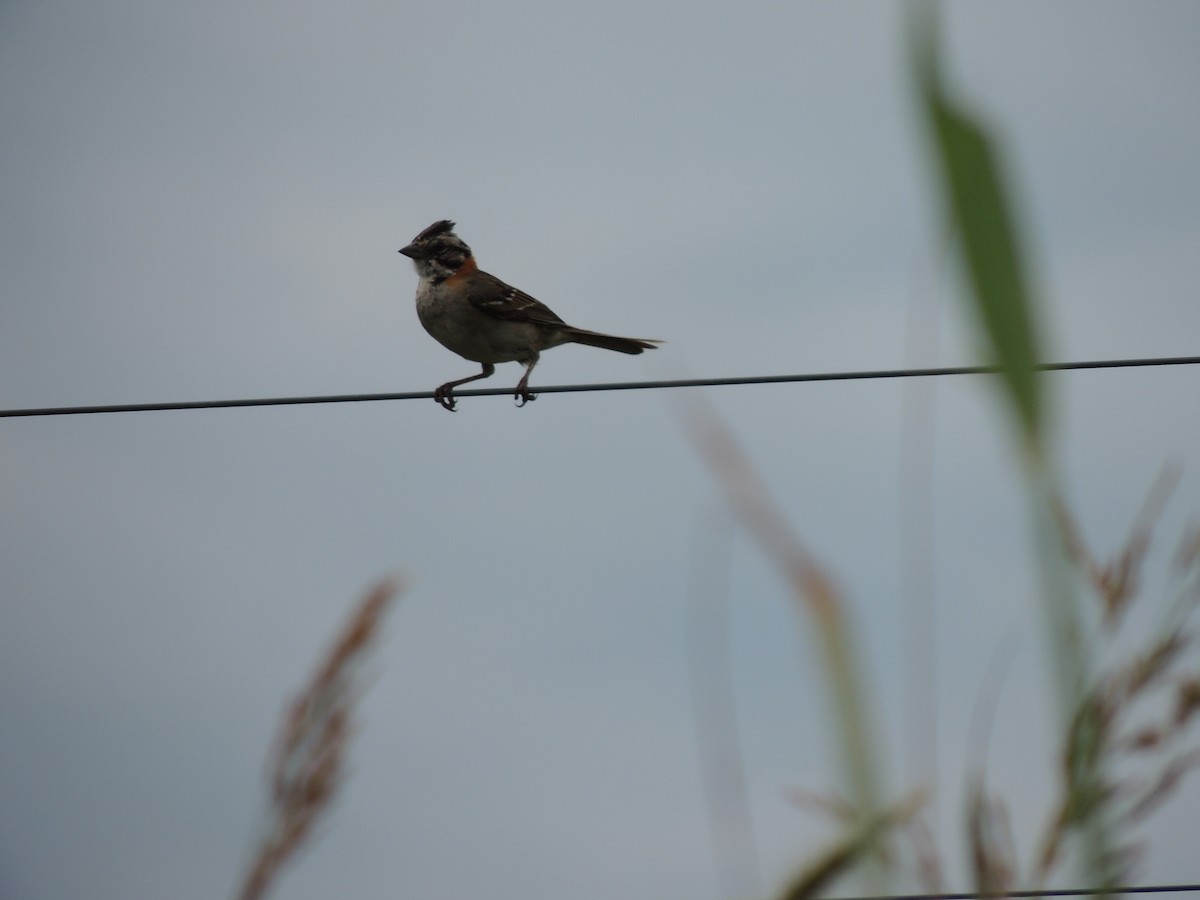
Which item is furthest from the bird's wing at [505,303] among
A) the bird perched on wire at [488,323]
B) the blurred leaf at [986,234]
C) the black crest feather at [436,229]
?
the blurred leaf at [986,234]

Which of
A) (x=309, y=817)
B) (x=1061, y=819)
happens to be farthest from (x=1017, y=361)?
(x=309, y=817)

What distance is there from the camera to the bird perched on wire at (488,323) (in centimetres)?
913

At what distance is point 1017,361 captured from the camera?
0.29 metres

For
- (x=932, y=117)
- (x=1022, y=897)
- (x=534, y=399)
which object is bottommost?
(x=1022, y=897)

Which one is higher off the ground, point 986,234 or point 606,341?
point 606,341

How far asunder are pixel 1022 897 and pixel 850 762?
172 millimetres

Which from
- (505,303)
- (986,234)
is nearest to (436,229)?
(505,303)

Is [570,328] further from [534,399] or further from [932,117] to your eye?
[932,117]

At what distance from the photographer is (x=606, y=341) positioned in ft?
31.0

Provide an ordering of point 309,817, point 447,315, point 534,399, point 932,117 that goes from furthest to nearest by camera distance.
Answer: point 447,315 < point 534,399 < point 309,817 < point 932,117

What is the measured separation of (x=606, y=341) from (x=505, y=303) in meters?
0.87

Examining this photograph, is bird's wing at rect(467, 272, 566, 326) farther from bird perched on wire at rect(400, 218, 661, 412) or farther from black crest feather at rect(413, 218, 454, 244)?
black crest feather at rect(413, 218, 454, 244)

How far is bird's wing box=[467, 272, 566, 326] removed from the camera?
9.13 m

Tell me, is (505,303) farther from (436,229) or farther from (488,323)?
(436,229)
